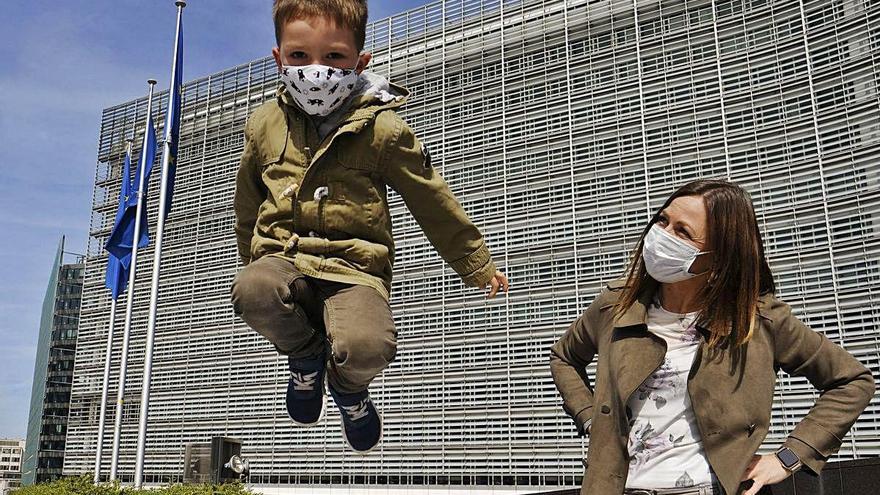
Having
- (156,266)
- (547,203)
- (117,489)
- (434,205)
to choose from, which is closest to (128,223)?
(156,266)

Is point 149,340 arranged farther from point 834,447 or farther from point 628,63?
point 628,63

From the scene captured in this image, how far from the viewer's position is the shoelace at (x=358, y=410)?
2961 millimetres

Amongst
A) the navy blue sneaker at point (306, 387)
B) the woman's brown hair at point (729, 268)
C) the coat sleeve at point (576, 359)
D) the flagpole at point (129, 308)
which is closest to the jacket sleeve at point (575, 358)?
the coat sleeve at point (576, 359)

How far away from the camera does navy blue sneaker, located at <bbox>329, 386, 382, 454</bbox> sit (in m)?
2.93

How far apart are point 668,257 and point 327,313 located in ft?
3.58

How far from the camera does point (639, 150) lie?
25250 millimetres

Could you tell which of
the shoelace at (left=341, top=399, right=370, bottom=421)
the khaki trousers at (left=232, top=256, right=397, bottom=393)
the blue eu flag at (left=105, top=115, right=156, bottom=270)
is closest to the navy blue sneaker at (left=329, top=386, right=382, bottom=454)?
the shoelace at (left=341, top=399, right=370, bottom=421)

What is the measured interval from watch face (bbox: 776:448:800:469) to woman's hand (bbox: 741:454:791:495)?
1 centimetres

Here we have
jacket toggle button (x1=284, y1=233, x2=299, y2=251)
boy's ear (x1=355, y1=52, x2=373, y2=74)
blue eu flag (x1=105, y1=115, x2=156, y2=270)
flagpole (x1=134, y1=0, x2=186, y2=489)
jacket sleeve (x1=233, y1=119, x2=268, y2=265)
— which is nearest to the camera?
jacket toggle button (x1=284, y1=233, x2=299, y2=251)

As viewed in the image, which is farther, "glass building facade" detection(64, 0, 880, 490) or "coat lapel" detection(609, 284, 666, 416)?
"glass building facade" detection(64, 0, 880, 490)

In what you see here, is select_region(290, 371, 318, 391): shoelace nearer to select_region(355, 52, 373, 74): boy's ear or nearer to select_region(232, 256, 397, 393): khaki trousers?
select_region(232, 256, 397, 393): khaki trousers

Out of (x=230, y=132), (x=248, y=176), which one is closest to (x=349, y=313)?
(x=248, y=176)

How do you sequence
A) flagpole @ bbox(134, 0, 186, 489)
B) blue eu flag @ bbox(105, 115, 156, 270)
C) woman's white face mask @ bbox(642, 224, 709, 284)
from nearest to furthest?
woman's white face mask @ bbox(642, 224, 709, 284), flagpole @ bbox(134, 0, 186, 489), blue eu flag @ bbox(105, 115, 156, 270)

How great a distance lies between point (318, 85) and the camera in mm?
2631
